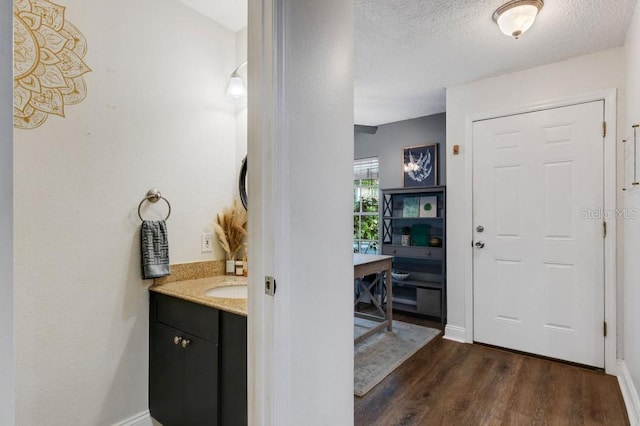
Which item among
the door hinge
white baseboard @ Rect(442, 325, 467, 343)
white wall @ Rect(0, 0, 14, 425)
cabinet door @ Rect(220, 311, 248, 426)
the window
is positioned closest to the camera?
white wall @ Rect(0, 0, 14, 425)

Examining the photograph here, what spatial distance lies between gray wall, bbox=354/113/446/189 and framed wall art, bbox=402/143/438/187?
5 cm

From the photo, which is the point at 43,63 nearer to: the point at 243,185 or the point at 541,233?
the point at 243,185

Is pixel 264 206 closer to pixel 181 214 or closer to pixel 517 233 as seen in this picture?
pixel 181 214

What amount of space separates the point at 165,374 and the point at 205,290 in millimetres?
439

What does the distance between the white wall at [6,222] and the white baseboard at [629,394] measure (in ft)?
8.41

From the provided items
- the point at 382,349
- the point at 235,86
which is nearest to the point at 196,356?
the point at 235,86

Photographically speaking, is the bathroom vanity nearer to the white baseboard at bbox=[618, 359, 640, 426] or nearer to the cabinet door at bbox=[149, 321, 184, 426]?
the cabinet door at bbox=[149, 321, 184, 426]

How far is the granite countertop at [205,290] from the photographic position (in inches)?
51.9

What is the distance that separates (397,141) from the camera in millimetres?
4371

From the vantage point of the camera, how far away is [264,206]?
3.34 ft

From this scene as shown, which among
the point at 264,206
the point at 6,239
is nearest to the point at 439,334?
the point at 264,206

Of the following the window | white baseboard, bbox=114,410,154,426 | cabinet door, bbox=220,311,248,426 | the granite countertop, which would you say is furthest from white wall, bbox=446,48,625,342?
white baseboard, bbox=114,410,154,426

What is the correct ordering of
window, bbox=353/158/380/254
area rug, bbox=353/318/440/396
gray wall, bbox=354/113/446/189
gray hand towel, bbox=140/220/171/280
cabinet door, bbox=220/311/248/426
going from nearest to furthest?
cabinet door, bbox=220/311/248/426 < gray hand towel, bbox=140/220/171/280 < area rug, bbox=353/318/440/396 < gray wall, bbox=354/113/446/189 < window, bbox=353/158/380/254

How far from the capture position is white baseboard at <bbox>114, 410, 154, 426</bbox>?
1.61 m
